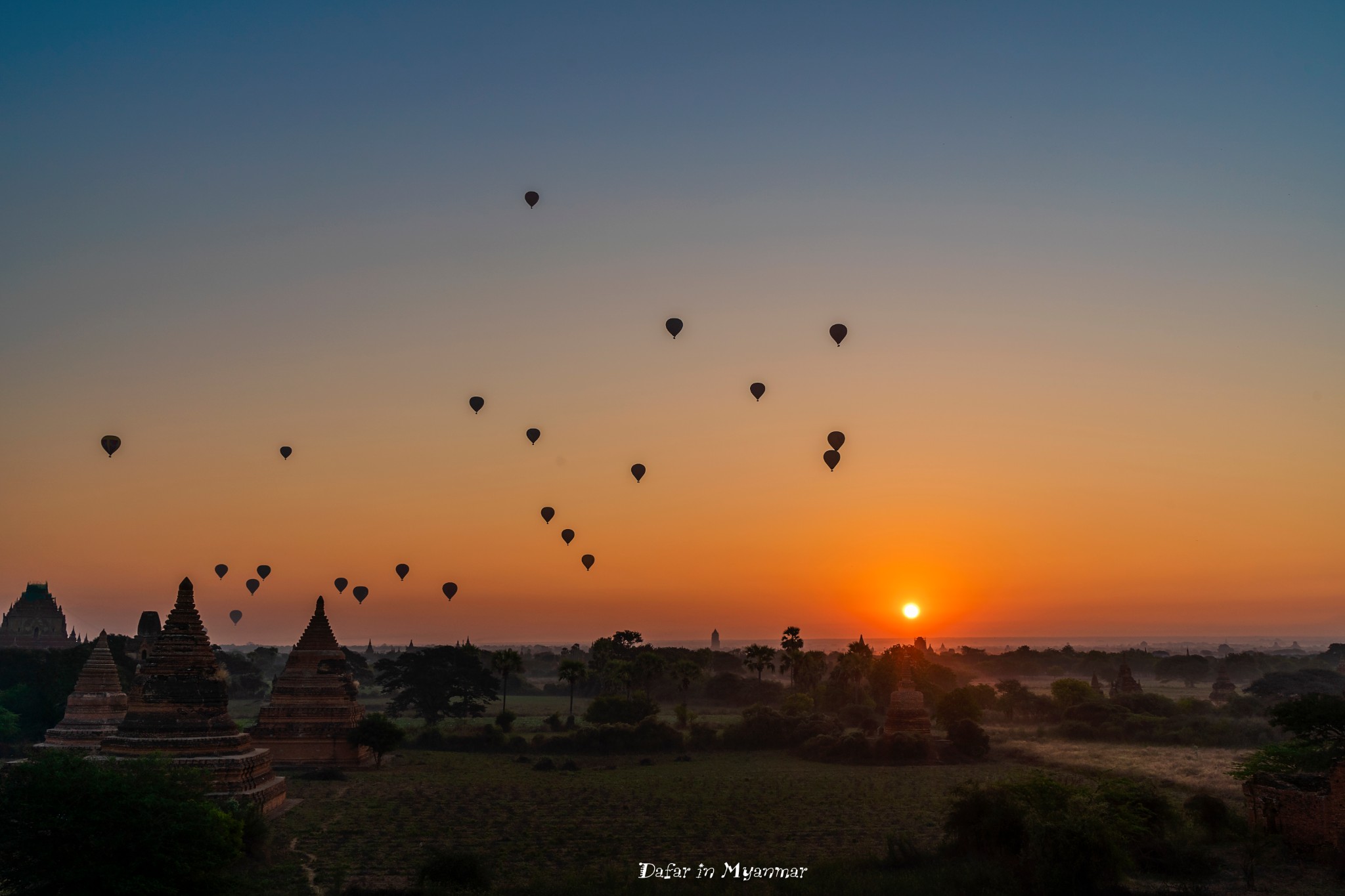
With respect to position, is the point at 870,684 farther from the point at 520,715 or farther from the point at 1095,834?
the point at 1095,834

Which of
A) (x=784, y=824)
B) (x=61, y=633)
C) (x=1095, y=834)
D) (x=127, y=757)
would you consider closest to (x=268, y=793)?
(x=127, y=757)

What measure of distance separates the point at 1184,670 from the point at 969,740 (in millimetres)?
97907

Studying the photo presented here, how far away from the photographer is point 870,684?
89.4 metres

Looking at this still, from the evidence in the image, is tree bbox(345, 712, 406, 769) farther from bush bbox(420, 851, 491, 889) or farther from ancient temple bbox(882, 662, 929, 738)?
ancient temple bbox(882, 662, 929, 738)

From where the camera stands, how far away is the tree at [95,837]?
2164 cm

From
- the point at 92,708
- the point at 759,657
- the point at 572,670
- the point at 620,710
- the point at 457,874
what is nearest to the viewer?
the point at 457,874

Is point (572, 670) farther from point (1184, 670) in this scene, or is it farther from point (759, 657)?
point (1184, 670)

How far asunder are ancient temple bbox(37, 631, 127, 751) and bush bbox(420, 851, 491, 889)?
2548 cm

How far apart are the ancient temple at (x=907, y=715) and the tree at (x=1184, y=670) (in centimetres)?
9485

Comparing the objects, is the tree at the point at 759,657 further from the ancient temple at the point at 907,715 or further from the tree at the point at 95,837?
the tree at the point at 95,837

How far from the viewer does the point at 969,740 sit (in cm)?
5628

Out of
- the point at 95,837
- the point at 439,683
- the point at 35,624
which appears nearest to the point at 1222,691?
the point at 439,683

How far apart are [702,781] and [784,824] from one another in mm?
12685

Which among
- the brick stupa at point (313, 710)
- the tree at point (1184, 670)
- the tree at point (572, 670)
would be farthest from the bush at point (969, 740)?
the tree at point (1184, 670)
